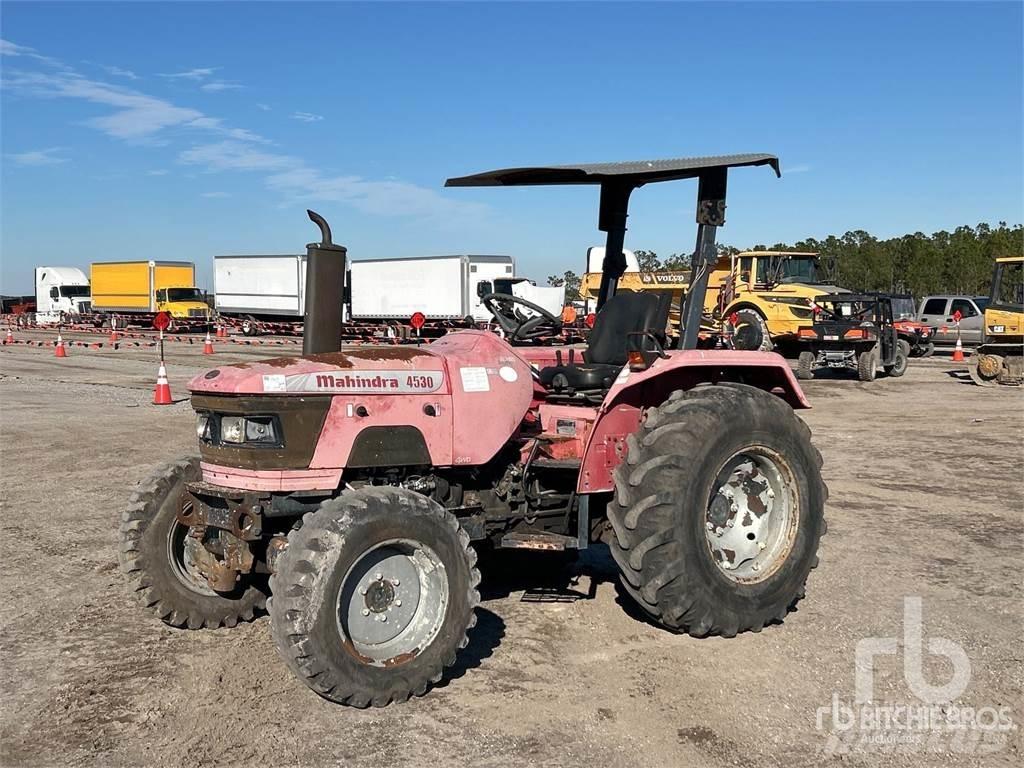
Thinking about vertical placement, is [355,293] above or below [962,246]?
below

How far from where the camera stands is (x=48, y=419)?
1208 cm

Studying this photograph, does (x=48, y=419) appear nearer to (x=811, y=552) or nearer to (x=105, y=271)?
(x=811, y=552)

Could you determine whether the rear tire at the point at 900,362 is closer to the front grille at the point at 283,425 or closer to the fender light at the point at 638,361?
the fender light at the point at 638,361

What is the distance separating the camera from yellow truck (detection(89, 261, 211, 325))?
39875mm

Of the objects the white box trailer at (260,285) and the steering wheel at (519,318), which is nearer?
the steering wheel at (519,318)

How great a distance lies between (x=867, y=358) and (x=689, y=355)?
15.5m

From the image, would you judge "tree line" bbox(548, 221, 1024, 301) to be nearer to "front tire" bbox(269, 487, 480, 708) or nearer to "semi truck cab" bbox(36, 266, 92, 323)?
"semi truck cab" bbox(36, 266, 92, 323)

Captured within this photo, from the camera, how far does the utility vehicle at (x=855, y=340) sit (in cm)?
1908

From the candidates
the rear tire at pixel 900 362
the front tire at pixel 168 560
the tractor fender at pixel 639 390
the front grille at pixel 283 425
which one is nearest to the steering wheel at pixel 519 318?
the tractor fender at pixel 639 390

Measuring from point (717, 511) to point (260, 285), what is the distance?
119 feet

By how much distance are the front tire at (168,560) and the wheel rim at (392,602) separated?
101cm

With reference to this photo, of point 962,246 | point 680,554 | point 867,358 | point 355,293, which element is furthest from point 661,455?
point 962,246

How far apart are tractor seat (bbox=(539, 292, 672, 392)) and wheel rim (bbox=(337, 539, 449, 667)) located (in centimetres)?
159

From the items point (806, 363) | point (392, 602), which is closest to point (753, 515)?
point (392, 602)
